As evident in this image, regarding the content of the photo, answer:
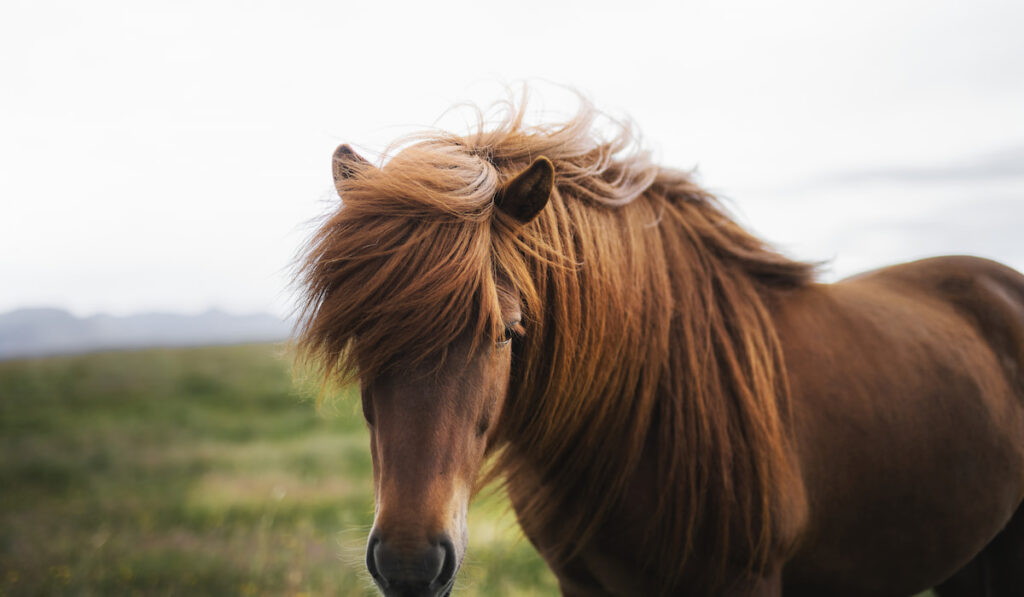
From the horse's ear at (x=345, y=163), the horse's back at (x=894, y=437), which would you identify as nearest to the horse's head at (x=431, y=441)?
the horse's ear at (x=345, y=163)

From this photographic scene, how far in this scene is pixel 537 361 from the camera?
2020 millimetres

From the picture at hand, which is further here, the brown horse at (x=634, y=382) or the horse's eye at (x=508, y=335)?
the horse's eye at (x=508, y=335)

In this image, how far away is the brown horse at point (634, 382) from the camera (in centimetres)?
166

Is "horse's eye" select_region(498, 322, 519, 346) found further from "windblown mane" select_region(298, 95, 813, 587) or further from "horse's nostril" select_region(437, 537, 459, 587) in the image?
"horse's nostril" select_region(437, 537, 459, 587)

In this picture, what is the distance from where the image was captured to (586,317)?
206 cm

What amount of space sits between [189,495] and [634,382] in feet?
26.0

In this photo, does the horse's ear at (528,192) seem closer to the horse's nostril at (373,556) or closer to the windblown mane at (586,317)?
the windblown mane at (586,317)

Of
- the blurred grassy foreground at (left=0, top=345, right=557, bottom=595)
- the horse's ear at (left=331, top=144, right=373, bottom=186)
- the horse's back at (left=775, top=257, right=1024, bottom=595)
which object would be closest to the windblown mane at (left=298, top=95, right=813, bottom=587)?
the horse's ear at (left=331, top=144, right=373, bottom=186)

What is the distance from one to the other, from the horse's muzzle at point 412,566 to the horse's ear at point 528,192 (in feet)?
3.34

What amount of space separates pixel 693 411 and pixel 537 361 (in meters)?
0.64

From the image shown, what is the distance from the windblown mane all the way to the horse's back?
0.76 feet

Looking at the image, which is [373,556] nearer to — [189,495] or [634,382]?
[634,382]

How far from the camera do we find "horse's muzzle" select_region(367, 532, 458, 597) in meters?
1.48

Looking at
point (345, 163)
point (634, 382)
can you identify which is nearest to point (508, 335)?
point (634, 382)
